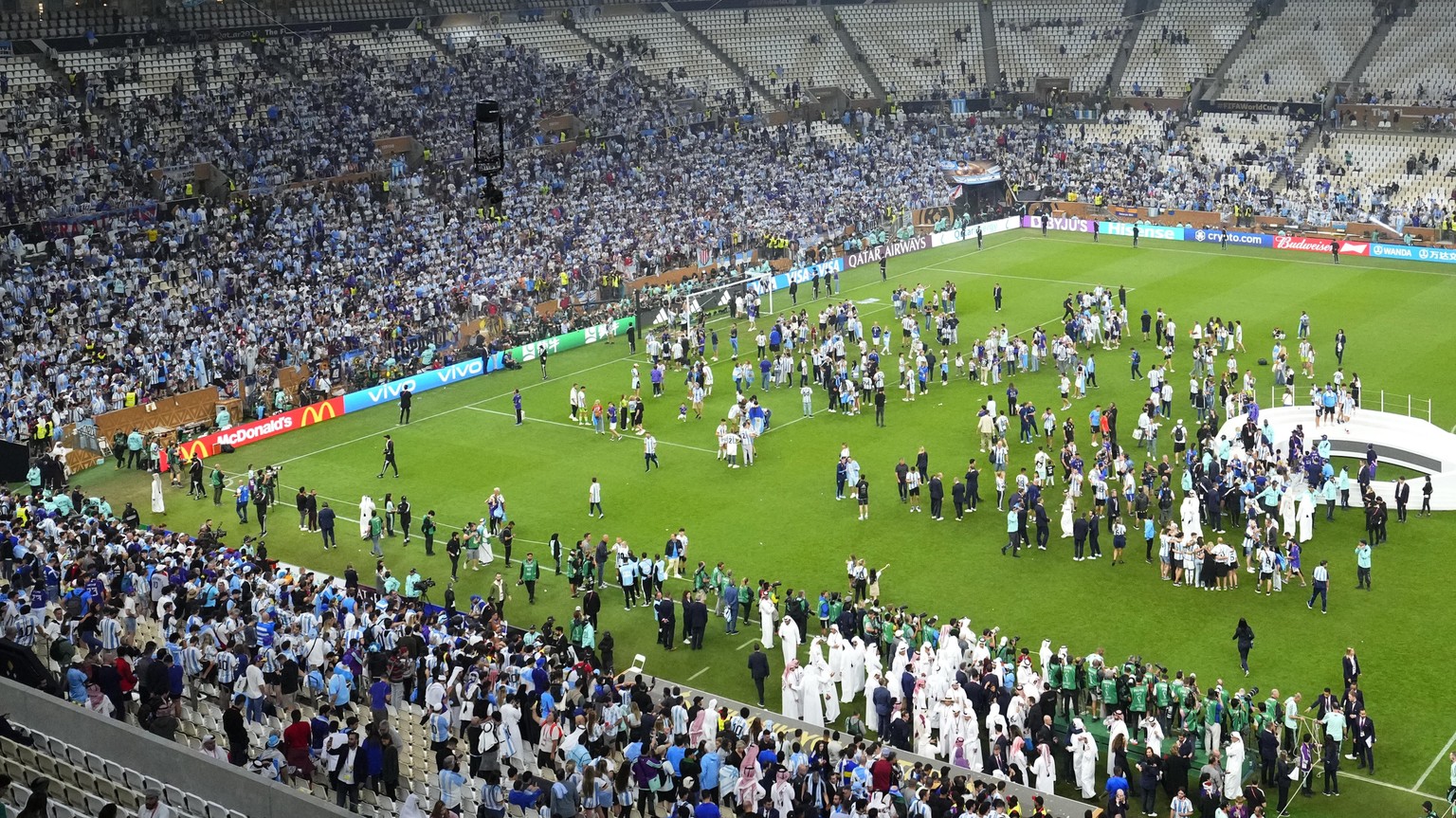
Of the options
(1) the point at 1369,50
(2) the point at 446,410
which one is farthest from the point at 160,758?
(1) the point at 1369,50

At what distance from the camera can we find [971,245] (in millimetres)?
67125

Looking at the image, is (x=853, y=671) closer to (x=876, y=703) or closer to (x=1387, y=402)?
(x=876, y=703)

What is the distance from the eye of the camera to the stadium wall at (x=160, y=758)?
18.2m

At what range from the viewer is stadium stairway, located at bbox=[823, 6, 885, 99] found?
8619 cm

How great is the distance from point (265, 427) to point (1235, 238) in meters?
42.0

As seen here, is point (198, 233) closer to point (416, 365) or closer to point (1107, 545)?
point (416, 365)

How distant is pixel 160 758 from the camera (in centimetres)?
1945

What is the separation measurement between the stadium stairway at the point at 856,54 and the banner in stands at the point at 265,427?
4774 cm

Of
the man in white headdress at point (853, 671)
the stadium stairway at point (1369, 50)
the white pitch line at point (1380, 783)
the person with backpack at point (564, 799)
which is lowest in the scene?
the white pitch line at point (1380, 783)

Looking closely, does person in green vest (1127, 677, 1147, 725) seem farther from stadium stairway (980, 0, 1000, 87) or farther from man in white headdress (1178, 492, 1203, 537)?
stadium stairway (980, 0, 1000, 87)

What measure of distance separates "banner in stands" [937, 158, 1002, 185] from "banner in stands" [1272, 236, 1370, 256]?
14.6m

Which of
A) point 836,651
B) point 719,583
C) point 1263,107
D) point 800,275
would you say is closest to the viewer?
point 836,651

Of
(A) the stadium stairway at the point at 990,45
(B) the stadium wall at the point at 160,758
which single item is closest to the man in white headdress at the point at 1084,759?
(B) the stadium wall at the point at 160,758

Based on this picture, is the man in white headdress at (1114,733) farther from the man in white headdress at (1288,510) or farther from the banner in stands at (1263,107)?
the banner in stands at (1263,107)
